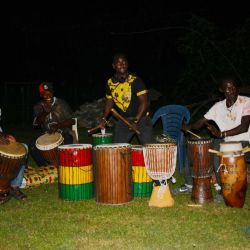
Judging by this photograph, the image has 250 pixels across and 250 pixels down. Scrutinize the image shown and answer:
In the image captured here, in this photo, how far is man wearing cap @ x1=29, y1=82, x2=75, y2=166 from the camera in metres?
7.60

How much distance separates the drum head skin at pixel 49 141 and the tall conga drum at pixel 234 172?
2.96 m

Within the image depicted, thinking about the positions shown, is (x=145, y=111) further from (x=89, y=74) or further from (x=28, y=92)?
(x=89, y=74)

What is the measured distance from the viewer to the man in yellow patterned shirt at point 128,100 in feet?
21.9

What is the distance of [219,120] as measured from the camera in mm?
6484

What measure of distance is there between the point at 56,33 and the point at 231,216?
77.1ft

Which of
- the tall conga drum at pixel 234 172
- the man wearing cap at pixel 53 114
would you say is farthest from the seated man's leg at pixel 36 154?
the tall conga drum at pixel 234 172

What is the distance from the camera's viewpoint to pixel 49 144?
759 centimetres

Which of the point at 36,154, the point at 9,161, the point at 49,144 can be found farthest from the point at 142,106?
the point at 36,154

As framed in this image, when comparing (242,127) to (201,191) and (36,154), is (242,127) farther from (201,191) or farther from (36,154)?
(36,154)

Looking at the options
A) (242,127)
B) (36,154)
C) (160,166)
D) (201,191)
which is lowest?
(201,191)

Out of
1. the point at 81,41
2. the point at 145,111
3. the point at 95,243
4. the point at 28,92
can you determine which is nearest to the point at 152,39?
the point at 81,41

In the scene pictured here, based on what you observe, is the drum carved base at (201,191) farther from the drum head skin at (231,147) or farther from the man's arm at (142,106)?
the man's arm at (142,106)

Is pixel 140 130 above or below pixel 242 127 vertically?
below

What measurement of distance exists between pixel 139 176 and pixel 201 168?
833 mm
